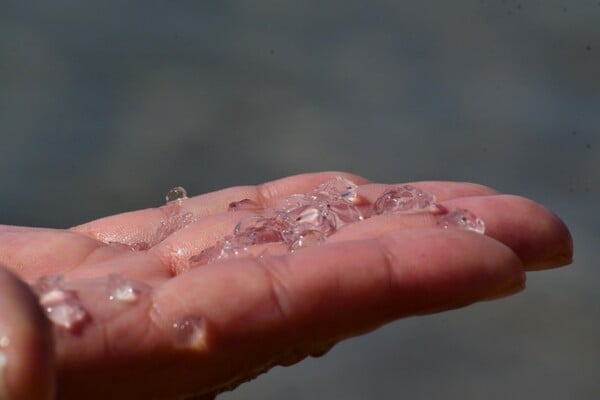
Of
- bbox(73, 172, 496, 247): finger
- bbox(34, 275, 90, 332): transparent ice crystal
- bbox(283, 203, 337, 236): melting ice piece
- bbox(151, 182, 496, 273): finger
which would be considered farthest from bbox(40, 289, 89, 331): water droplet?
bbox(73, 172, 496, 247): finger

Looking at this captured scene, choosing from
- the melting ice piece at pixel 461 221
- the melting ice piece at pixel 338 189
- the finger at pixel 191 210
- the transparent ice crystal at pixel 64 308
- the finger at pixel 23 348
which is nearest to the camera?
the finger at pixel 23 348

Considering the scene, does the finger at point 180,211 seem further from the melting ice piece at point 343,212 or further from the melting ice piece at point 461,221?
the melting ice piece at point 461,221

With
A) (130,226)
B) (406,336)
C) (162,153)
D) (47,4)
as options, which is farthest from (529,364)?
(47,4)

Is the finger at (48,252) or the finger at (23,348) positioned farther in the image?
the finger at (48,252)

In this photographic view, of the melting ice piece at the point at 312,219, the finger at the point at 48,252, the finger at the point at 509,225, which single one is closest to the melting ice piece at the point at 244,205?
the melting ice piece at the point at 312,219

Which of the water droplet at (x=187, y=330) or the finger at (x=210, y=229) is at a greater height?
the finger at (x=210, y=229)

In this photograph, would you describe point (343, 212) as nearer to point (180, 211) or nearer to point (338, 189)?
point (338, 189)
